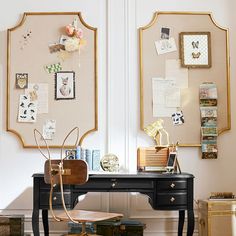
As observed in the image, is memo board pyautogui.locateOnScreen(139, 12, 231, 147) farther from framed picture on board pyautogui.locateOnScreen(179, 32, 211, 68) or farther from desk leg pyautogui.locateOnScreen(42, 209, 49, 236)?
desk leg pyautogui.locateOnScreen(42, 209, 49, 236)

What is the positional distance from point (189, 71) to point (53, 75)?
1.31 metres

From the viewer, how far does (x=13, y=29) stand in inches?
189

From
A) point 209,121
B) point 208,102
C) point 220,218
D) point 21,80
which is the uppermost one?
point 21,80

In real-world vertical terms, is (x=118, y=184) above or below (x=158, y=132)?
below

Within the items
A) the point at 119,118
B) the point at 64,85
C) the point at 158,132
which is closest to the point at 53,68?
the point at 64,85

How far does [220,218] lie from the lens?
425 cm

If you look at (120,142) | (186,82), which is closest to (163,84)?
(186,82)

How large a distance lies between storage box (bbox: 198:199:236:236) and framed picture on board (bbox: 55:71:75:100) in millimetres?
1649

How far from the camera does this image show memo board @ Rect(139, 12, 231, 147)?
474 cm

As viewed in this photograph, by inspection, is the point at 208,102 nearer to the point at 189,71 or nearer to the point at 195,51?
the point at 189,71

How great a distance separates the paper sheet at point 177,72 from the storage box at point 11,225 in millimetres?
1935

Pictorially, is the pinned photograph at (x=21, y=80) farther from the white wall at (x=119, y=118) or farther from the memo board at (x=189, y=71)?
the memo board at (x=189, y=71)

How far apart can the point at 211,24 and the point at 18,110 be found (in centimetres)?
204

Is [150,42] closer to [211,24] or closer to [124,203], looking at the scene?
[211,24]
